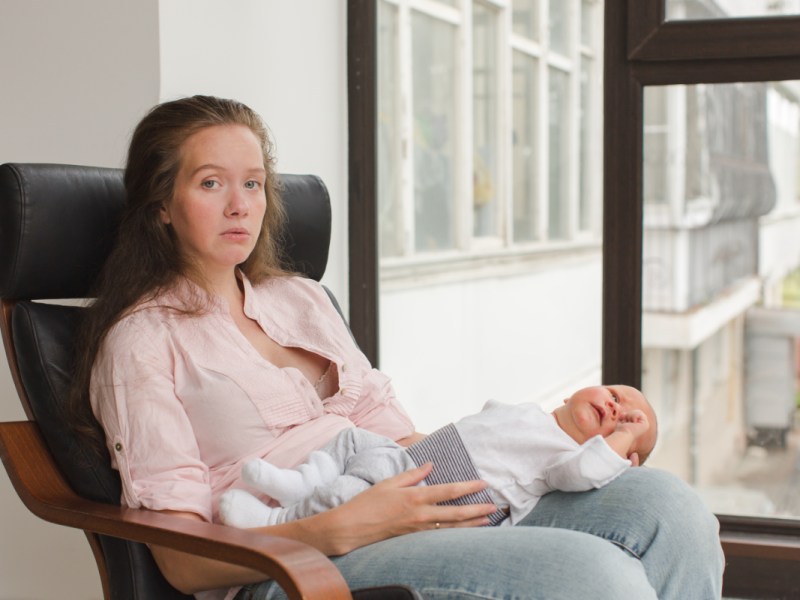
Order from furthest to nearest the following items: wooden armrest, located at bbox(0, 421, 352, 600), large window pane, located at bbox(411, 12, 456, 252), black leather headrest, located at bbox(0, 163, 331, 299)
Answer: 1. large window pane, located at bbox(411, 12, 456, 252)
2. black leather headrest, located at bbox(0, 163, 331, 299)
3. wooden armrest, located at bbox(0, 421, 352, 600)

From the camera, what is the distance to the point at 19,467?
1671 millimetres

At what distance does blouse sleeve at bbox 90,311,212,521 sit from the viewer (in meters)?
1.58

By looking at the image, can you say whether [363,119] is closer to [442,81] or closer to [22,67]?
[442,81]

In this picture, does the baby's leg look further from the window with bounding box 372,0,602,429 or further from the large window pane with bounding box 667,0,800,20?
the large window pane with bounding box 667,0,800,20

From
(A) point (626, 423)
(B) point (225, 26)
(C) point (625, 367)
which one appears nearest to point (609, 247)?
(C) point (625, 367)

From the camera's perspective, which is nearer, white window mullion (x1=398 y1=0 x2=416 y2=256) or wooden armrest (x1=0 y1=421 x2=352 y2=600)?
wooden armrest (x1=0 y1=421 x2=352 y2=600)

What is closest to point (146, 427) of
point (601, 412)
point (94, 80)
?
→ point (601, 412)

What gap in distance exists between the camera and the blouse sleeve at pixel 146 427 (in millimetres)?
1580

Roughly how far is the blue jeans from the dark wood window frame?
914 mm

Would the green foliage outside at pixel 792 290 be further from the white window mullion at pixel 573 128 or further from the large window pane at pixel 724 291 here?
the white window mullion at pixel 573 128

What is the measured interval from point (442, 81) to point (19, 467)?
1604 mm

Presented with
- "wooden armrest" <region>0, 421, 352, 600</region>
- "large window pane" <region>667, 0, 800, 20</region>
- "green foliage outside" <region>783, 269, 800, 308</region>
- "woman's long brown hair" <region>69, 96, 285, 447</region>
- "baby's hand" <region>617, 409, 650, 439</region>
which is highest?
"large window pane" <region>667, 0, 800, 20</region>

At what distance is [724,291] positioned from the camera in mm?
2621

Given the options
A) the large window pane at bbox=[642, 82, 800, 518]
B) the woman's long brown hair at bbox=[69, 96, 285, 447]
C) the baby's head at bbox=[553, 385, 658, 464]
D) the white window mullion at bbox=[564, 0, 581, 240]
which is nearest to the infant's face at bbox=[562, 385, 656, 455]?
the baby's head at bbox=[553, 385, 658, 464]
